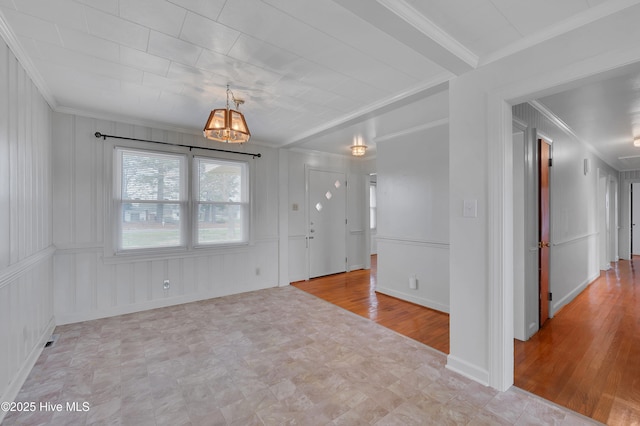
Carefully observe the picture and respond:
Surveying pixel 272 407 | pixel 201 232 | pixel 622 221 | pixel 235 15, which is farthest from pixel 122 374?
→ pixel 622 221

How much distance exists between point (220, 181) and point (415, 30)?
3.50 m

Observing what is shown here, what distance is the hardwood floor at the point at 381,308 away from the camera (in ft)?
9.98

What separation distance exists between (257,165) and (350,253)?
2856 millimetres

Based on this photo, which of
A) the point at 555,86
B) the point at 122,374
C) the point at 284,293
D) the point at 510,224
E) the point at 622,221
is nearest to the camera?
the point at 555,86

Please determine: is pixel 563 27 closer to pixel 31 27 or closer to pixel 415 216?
pixel 415 216

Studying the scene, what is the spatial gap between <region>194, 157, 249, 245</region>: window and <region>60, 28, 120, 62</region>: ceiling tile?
204cm

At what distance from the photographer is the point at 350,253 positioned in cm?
624

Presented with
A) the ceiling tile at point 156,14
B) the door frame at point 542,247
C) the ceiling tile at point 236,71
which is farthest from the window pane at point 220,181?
the door frame at point 542,247

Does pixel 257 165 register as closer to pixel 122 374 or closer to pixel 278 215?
pixel 278 215

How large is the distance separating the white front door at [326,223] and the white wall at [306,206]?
134 millimetres

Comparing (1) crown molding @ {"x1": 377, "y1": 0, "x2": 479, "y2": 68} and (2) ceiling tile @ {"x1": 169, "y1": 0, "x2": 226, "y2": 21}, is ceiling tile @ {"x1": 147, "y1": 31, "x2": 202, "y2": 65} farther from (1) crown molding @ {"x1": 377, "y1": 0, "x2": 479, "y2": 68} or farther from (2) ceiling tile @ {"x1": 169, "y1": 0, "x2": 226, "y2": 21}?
(1) crown molding @ {"x1": 377, "y1": 0, "x2": 479, "y2": 68}

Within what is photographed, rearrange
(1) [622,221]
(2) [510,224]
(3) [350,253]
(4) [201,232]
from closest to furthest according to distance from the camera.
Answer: (2) [510,224]
(4) [201,232]
(3) [350,253]
(1) [622,221]

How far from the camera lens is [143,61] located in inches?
88.3

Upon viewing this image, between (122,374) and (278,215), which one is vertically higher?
(278,215)
